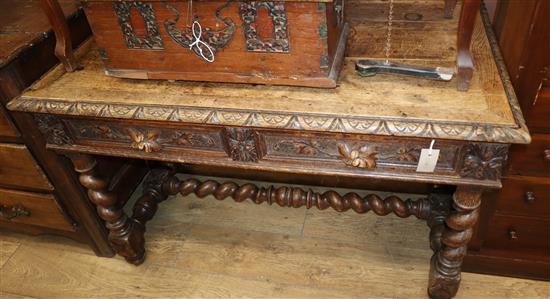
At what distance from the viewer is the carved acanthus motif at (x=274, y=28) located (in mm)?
1038

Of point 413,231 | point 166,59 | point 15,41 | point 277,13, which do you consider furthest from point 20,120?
point 413,231

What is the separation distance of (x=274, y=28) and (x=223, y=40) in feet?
0.46

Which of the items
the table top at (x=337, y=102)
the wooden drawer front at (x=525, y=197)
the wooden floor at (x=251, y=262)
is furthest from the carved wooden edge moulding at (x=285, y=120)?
the wooden floor at (x=251, y=262)

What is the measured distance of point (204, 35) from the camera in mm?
1124

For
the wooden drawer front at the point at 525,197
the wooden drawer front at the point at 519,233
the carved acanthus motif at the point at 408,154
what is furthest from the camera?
the wooden drawer front at the point at 519,233

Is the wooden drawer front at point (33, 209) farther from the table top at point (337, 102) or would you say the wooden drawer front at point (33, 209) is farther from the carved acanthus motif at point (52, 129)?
the table top at point (337, 102)

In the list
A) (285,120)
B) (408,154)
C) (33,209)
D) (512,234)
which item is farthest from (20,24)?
(512,234)

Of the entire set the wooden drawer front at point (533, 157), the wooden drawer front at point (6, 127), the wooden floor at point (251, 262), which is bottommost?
the wooden floor at point (251, 262)

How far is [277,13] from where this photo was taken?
3.42 ft

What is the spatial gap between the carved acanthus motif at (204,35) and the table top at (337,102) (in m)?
0.11

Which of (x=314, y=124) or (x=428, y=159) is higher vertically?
(x=314, y=124)

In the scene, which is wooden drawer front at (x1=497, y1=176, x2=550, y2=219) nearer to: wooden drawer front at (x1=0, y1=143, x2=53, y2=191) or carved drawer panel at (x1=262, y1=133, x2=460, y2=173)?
carved drawer panel at (x1=262, y1=133, x2=460, y2=173)

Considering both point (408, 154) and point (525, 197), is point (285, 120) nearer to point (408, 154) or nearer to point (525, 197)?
point (408, 154)

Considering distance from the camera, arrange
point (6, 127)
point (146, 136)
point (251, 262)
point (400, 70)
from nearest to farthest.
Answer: point (400, 70) → point (146, 136) → point (6, 127) → point (251, 262)
